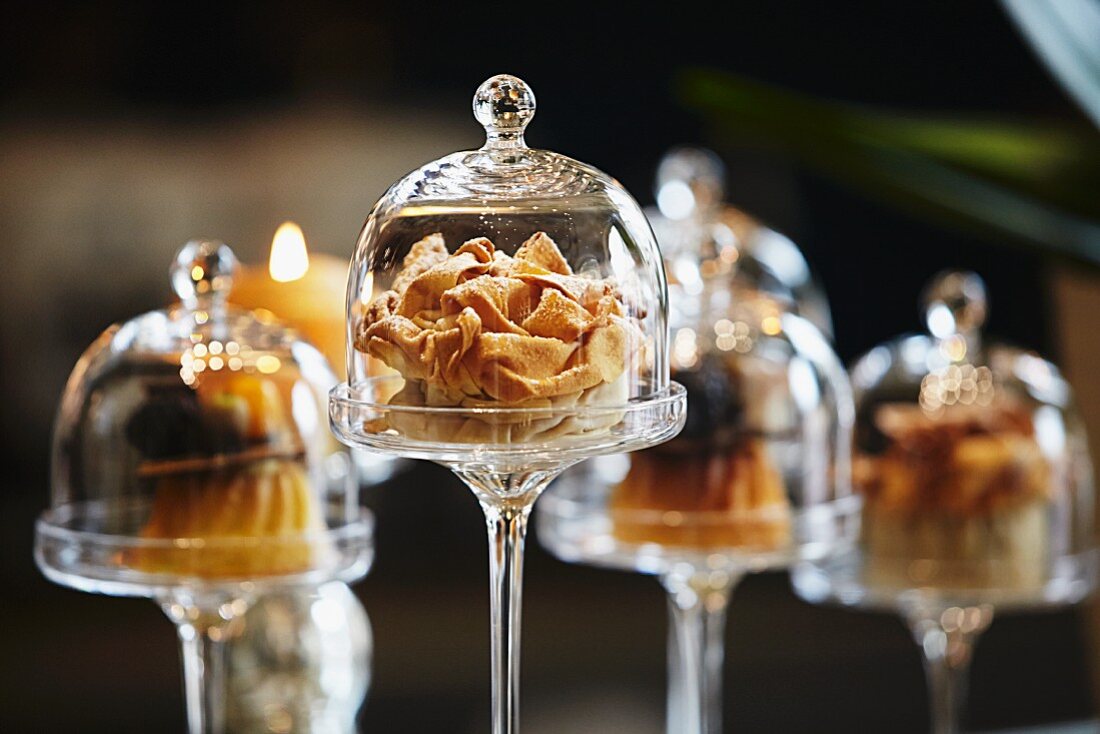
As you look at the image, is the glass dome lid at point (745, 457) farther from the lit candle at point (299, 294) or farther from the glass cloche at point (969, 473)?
the lit candle at point (299, 294)

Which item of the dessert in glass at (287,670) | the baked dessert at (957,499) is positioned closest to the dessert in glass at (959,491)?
the baked dessert at (957,499)

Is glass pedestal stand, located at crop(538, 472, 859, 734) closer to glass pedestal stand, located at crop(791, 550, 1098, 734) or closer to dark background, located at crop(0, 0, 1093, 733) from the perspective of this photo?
glass pedestal stand, located at crop(791, 550, 1098, 734)

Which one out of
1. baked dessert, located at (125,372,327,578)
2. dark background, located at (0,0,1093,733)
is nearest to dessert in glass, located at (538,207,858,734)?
baked dessert, located at (125,372,327,578)

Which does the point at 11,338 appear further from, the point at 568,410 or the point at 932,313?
the point at 568,410

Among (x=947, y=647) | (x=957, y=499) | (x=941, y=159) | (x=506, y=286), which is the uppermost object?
(x=941, y=159)

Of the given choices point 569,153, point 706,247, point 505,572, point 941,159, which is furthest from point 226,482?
point 569,153

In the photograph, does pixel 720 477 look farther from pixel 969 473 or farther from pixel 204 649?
pixel 204 649
